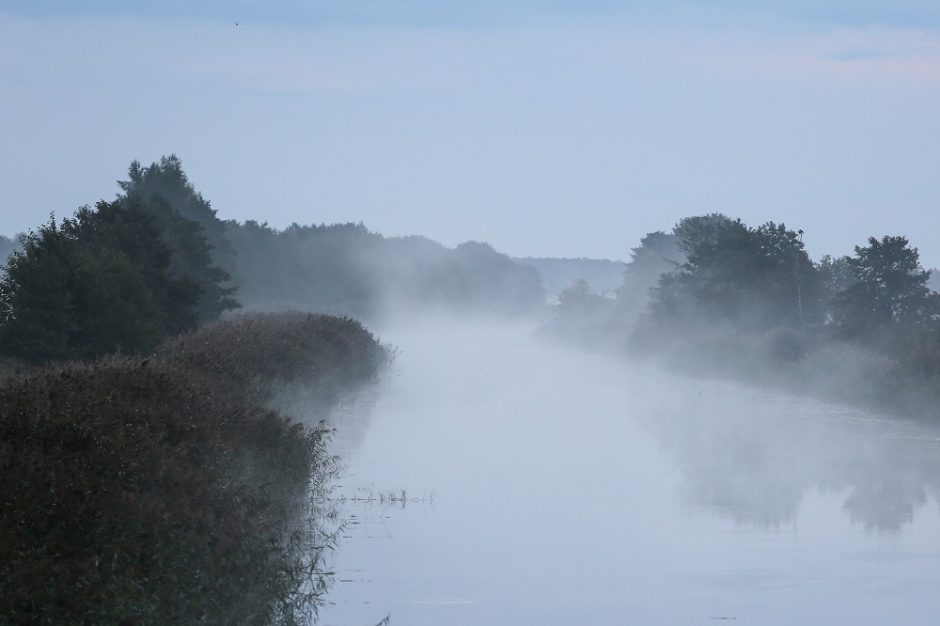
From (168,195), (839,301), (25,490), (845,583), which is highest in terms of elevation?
(168,195)

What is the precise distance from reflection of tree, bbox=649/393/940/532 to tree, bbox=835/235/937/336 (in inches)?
278

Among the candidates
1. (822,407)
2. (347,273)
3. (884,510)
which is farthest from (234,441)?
(347,273)

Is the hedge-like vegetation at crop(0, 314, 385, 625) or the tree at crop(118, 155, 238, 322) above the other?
the tree at crop(118, 155, 238, 322)

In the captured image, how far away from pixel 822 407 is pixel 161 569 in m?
26.8

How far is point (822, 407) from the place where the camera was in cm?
3316

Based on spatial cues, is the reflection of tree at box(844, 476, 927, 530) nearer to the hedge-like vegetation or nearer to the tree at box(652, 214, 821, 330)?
the hedge-like vegetation

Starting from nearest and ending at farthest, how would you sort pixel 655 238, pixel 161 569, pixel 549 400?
pixel 161 569, pixel 549 400, pixel 655 238

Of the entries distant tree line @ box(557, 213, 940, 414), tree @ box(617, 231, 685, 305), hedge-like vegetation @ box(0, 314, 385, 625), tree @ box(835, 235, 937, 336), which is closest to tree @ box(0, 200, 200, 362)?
hedge-like vegetation @ box(0, 314, 385, 625)

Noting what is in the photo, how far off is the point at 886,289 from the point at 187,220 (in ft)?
84.2

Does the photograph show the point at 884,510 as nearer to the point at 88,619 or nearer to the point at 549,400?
the point at 88,619

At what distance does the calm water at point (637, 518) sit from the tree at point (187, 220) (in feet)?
53.9

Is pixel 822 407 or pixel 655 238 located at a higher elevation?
pixel 655 238

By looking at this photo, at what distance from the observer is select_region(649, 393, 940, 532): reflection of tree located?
1803 cm

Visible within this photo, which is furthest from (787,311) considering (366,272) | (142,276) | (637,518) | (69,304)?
(366,272)
